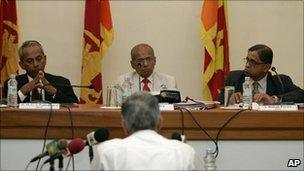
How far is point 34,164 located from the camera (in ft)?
10.4

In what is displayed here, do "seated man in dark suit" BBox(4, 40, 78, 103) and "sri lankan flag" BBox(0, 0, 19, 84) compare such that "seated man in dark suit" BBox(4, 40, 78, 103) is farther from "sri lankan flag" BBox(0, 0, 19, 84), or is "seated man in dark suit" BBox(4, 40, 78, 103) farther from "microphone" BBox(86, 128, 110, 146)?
"microphone" BBox(86, 128, 110, 146)

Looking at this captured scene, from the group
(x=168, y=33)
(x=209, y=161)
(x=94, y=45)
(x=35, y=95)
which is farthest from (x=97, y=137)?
(x=168, y=33)

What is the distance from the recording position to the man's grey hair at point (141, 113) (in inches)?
90.7

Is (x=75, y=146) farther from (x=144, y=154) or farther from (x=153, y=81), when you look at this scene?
(x=153, y=81)

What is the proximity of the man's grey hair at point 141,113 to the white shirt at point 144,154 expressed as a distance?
0.04 metres

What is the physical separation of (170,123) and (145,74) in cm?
156

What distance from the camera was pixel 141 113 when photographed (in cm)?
230

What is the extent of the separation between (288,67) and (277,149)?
2.72 metres

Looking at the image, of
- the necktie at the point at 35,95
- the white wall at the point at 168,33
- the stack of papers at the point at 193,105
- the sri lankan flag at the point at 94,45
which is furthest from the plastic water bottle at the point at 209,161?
the white wall at the point at 168,33

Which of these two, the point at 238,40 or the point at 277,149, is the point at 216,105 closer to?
the point at 277,149

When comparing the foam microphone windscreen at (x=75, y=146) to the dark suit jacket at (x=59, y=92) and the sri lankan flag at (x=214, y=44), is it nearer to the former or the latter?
the dark suit jacket at (x=59, y=92)

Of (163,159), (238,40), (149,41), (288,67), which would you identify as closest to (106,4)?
(149,41)

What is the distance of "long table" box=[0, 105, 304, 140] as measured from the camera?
3.19m

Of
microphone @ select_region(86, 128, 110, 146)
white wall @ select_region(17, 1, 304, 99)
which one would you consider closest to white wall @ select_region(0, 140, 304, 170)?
microphone @ select_region(86, 128, 110, 146)
